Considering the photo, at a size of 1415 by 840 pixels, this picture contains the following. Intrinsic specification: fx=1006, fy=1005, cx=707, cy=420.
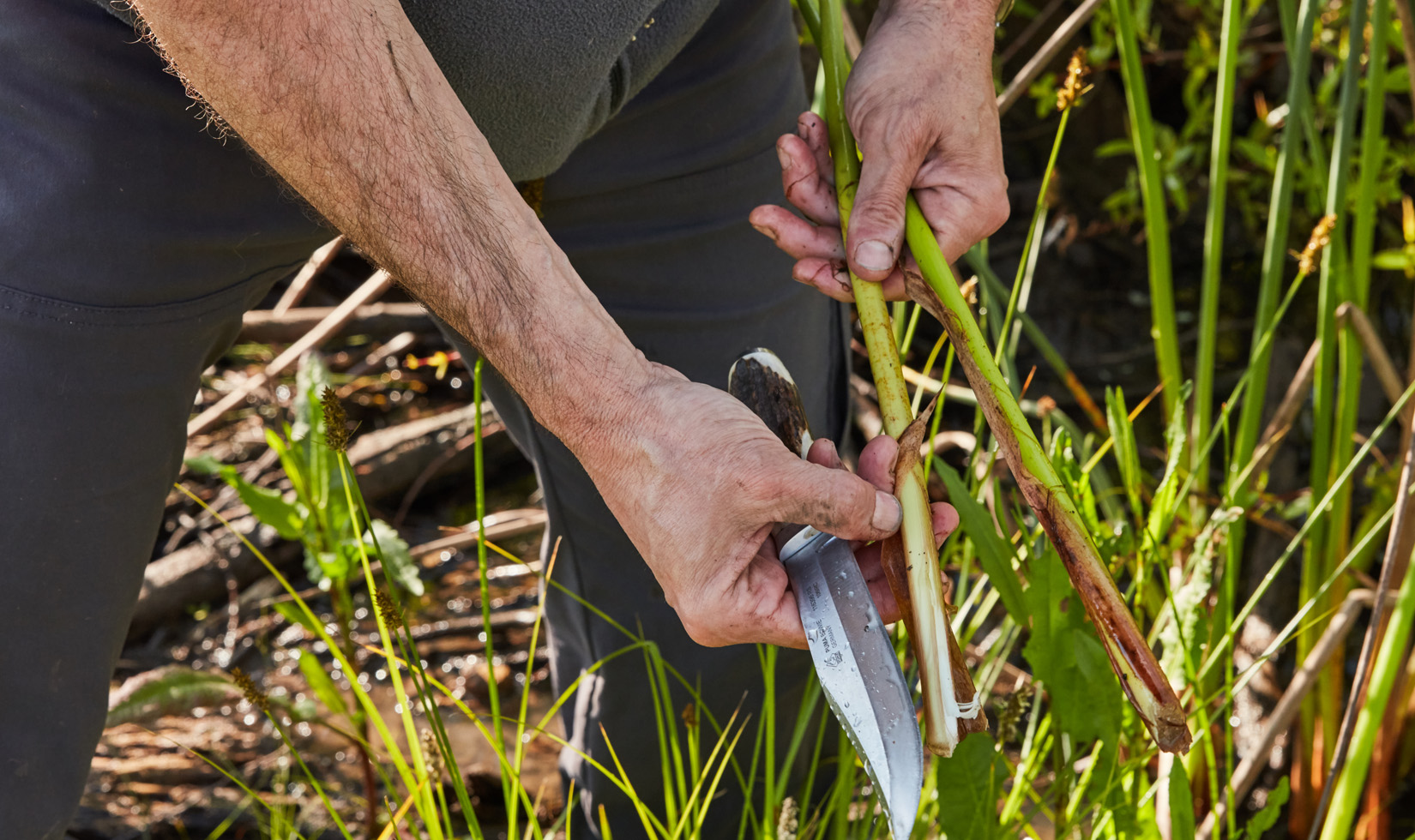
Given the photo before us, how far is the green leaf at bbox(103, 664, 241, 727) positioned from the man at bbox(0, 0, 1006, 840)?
35 centimetres

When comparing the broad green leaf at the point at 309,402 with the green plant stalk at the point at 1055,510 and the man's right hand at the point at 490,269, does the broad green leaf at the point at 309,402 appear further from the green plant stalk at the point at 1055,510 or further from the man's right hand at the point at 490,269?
the green plant stalk at the point at 1055,510

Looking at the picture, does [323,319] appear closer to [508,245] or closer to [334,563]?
[334,563]

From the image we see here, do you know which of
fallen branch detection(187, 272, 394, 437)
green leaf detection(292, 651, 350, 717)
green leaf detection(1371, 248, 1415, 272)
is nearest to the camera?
green leaf detection(292, 651, 350, 717)

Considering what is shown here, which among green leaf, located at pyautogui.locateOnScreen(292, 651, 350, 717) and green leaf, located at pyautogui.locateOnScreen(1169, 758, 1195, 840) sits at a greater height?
green leaf, located at pyautogui.locateOnScreen(292, 651, 350, 717)

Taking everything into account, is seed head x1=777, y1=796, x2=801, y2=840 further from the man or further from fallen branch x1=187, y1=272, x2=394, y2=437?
fallen branch x1=187, y1=272, x2=394, y2=437

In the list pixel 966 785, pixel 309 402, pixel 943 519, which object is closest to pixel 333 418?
pixel 943 519

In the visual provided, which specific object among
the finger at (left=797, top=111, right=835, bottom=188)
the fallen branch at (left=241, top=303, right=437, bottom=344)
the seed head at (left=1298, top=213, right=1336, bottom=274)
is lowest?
the seed head at (left=1298, top=213, right=1336, bottom=274)

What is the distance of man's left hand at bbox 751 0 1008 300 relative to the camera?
90 centimetres

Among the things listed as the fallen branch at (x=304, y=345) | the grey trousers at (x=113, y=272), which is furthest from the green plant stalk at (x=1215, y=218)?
the fallen branch at (x=304, y=345)

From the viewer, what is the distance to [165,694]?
1.27 m

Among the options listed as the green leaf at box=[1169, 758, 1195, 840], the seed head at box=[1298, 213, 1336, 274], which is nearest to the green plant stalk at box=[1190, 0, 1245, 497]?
the seed head at box=[1298, 213, 1336, 274]

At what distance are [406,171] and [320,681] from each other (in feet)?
2.27

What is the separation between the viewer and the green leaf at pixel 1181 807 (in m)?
0.81

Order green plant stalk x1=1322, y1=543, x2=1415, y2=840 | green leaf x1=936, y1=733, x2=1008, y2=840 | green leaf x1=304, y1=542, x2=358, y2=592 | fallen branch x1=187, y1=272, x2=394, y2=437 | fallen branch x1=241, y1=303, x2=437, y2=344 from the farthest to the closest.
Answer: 1. fallen branch x1=241, y1=303, x2=437, y2=344
2. fallen branch x1=187, y1=272, x2=394, y2=437
3. green leaf x1=304, y1=542, x2=358, y2=592
4. green plant stalk x1=1322, y1=543, x2=1415, y2=840
5. green leaf x1=936, y1=733, x2=1008, y2=840
